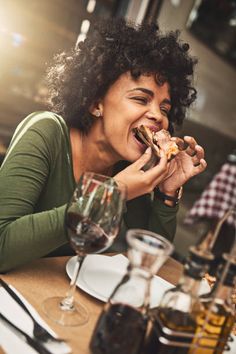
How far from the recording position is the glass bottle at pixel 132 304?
0.70 metres

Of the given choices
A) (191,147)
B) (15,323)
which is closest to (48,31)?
(191,147)

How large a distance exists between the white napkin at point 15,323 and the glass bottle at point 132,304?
106mm

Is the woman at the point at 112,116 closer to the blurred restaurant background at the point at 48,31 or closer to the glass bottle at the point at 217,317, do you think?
the glass bottle at the point at 217,317

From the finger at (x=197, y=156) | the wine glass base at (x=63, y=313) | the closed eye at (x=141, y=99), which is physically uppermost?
the closed eye at (x=141, y=99)

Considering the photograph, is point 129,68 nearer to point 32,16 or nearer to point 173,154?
point 173,154

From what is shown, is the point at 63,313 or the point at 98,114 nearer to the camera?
the point at 63,313

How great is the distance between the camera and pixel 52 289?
102 cm

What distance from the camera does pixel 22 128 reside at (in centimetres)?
156

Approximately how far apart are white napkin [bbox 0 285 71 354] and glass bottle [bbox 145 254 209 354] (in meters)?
0.19

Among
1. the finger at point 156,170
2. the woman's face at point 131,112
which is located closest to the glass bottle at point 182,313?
the finger at point 156,170

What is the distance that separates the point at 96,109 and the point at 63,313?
43.9 inches

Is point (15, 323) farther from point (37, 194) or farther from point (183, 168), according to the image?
point (183, 168)

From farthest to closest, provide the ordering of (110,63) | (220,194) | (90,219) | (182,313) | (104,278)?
(220,194)
(110,63)
(104,278)
(90,219)
(182,313)

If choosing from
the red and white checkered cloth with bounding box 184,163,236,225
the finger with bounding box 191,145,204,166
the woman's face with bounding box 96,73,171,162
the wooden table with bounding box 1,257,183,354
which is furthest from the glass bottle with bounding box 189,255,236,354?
the red and white checkered cloth with bounding box 184,163,236,225
